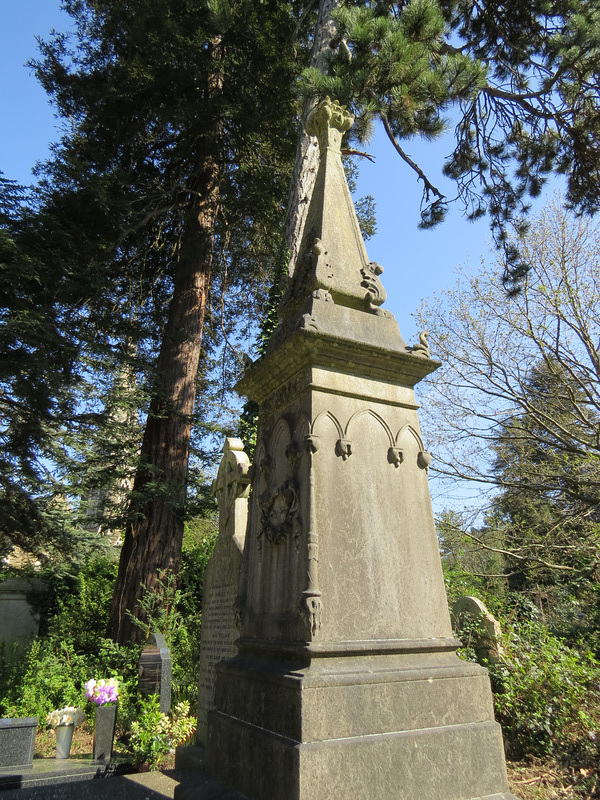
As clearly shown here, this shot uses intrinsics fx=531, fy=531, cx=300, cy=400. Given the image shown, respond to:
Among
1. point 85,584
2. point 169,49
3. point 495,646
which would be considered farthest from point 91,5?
point 495,646

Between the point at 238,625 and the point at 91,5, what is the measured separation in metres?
13.2

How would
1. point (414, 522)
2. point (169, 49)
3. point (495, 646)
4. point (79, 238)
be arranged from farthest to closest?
point (169, 49) → point (79, 238) → point (495, 646) → point (414, 522)

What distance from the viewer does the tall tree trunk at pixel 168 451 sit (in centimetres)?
848

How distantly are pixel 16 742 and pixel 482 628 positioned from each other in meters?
5.30

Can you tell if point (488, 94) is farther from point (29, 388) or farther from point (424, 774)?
point (424, 774)

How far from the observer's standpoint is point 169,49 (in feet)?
31.2

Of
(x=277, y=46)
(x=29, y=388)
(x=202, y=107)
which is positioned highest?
(x=277, y=46)

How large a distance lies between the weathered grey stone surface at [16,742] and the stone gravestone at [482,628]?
4.98 m

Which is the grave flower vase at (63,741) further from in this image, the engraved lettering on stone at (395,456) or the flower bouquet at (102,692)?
the engraved lettering on stone at (395,456)

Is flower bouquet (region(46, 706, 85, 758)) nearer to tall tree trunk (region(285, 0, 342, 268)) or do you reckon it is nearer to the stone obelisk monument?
the stone obelisk monument

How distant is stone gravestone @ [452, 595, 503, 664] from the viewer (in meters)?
6.14

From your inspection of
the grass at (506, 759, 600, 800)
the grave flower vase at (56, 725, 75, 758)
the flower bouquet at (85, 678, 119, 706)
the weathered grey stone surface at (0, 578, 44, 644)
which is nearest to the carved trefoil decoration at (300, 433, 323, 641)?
the grass at (506, 759, 600, 800)

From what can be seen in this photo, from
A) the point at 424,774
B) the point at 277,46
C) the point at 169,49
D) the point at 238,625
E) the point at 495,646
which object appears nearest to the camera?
the point at 424,774

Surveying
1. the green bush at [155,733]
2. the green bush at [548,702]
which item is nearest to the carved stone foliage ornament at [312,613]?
the green bush at [548,702]
